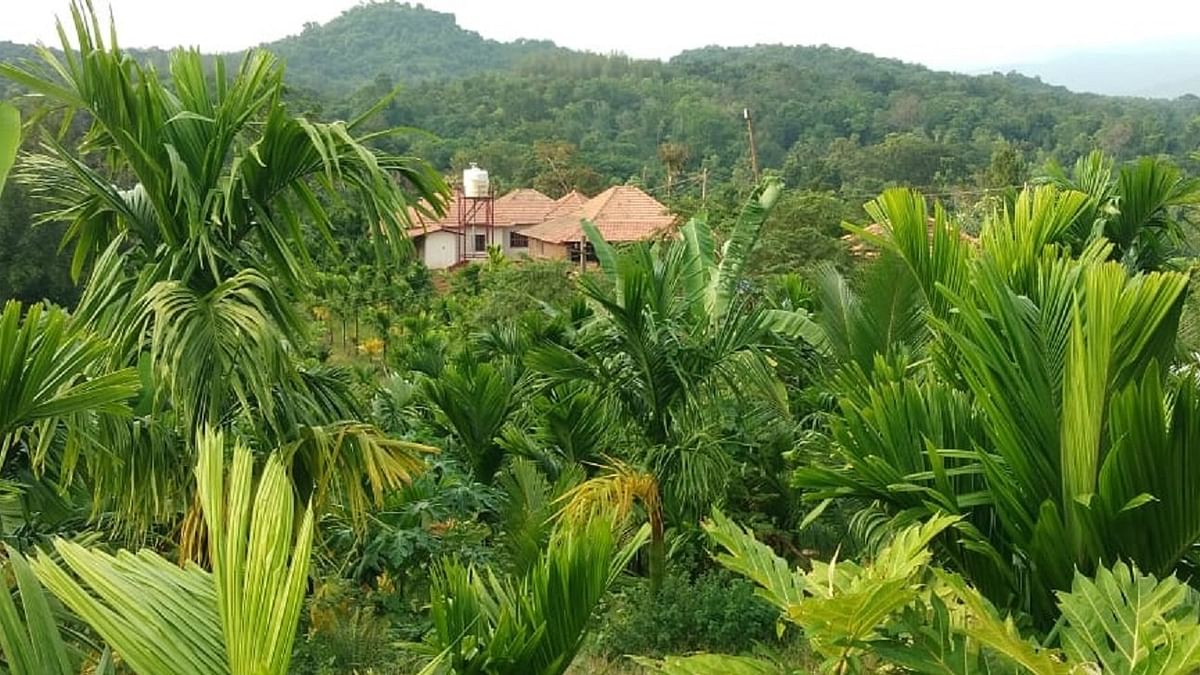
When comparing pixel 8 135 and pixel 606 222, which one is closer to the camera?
pixel 8 135

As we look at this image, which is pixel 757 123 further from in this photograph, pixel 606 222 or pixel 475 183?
pixel 475 183

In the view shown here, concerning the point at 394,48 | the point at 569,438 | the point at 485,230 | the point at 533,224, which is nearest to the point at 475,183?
the point at 485,230

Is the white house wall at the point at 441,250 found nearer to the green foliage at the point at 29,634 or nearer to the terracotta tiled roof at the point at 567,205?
the terracotta tiled roof at the point at 567,205

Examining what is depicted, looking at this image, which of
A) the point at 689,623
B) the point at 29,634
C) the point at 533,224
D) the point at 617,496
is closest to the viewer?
the point at 29,634

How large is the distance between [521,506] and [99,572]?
397cm

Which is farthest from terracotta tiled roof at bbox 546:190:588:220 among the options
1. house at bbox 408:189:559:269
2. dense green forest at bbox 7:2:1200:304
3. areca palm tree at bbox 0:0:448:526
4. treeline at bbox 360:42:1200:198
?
areca palm tree at bbox 0:0:448:526

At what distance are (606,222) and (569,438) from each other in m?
24.2

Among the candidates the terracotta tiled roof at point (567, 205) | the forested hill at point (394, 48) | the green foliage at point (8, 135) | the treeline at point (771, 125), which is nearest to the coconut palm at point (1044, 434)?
the green foliage at point (8, 135)

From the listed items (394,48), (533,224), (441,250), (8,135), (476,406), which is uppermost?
(394,48)

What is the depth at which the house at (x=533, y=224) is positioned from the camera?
2998 centimetres

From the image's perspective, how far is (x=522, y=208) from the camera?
37.1 m

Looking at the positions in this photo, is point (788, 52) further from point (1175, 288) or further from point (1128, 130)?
point (1175, 288)

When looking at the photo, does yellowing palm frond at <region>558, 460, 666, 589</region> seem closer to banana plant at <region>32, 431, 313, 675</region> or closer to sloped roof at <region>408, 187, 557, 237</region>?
banana plant at <region>32, 431, 313, 675</region>

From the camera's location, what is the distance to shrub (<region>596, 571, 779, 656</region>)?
5.30m
